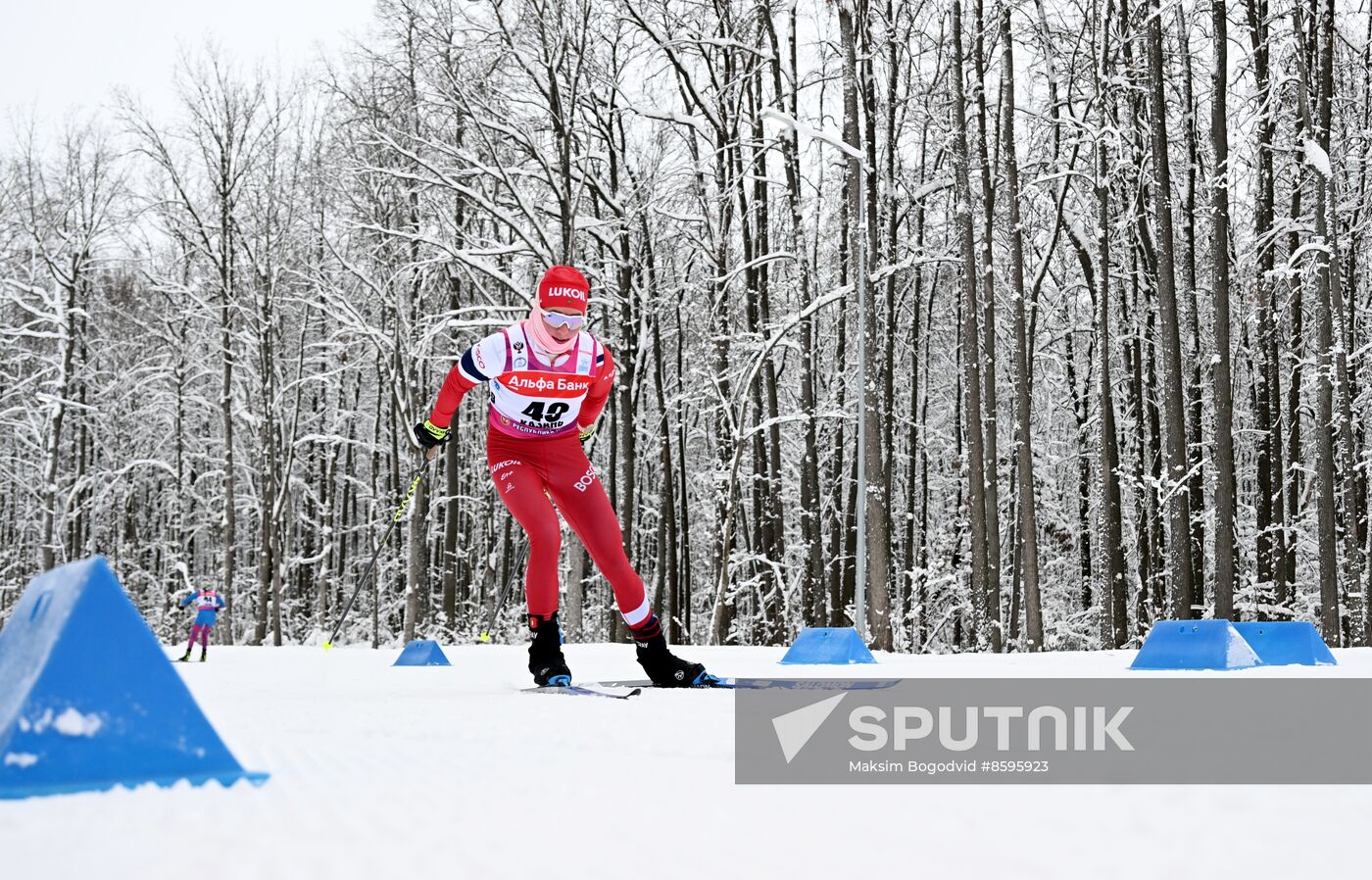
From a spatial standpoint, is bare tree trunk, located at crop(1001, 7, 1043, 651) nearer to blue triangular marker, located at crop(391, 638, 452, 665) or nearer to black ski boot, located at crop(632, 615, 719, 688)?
blue triangular marker, located at crop(391, 638, 452, 665)

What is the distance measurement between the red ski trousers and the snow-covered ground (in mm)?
2213

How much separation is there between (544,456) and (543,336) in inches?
22.0

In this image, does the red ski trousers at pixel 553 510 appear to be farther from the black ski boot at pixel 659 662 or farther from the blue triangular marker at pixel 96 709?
the blue triangular marker at pixel 96 709

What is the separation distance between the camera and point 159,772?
2064mm

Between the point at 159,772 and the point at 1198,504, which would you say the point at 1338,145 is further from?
the point at 159,772

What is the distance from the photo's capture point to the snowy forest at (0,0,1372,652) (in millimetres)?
17469

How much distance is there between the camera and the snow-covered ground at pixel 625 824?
1646 millimetres

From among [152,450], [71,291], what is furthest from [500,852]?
[152,450]

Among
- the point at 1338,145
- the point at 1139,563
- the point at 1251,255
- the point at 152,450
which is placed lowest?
the point at 1139,563

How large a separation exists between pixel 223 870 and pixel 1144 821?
148cm

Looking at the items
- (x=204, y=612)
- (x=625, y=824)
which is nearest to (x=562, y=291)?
(x=625, y=824)

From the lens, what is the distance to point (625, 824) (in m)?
1.97

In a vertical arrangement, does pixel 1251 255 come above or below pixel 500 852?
above

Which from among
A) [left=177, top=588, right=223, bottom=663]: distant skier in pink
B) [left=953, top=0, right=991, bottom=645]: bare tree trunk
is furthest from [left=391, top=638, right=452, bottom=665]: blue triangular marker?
[left=953, top=0, right=991, bottom=645]: bare tree trunk
